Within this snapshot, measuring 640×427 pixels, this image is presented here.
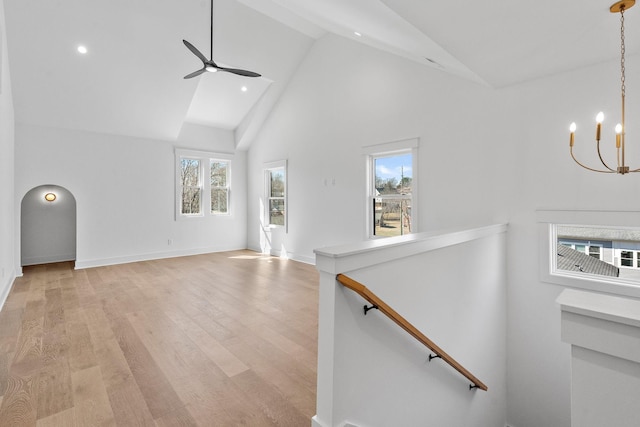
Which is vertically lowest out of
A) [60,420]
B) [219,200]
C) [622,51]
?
[60,420]

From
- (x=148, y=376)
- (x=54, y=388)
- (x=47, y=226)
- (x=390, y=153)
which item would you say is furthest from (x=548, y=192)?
(x=47, y=226)

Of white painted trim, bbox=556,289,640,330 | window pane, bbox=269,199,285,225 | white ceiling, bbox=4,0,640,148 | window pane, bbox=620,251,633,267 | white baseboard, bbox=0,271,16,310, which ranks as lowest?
white baseboard, bbox=0,271,16,310

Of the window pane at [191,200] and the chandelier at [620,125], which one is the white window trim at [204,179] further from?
the chandelier at [620,125]

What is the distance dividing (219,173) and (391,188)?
486 cm

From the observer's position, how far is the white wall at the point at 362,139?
408 cm

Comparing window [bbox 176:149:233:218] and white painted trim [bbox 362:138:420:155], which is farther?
window [bbox 176:149:233:218]

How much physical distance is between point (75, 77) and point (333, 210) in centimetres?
498

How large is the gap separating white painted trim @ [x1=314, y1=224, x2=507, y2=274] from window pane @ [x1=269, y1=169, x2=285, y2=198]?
5.34 m

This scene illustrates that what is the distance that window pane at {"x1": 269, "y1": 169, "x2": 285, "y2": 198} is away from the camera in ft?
24.9

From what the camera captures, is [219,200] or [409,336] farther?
[219,200]

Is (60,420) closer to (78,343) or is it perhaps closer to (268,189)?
(78,343)

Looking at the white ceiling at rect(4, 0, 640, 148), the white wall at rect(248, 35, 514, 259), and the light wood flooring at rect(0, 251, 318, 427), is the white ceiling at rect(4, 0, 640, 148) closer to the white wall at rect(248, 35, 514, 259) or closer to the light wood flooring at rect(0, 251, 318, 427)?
the white wall at rect(248, 35, 514, 259)

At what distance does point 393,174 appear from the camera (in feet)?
17.2

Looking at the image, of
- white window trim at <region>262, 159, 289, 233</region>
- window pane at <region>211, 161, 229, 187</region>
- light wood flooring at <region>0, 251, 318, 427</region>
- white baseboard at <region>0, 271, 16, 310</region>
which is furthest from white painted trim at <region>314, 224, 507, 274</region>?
window pane at <region>211, 161, 229, 187</region>
